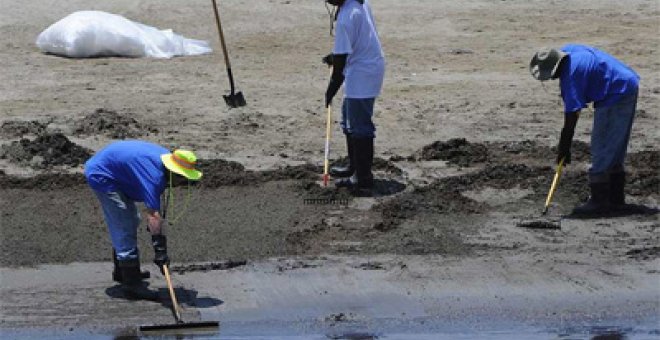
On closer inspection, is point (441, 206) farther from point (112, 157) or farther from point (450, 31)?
point (450, 31)

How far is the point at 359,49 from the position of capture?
12.4 meters

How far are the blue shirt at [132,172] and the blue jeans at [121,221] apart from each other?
7 cm

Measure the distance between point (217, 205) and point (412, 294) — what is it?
2.49 m

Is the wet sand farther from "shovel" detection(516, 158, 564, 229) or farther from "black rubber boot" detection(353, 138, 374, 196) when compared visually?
"black rubber boot" detection(353, 138, 374, 196)

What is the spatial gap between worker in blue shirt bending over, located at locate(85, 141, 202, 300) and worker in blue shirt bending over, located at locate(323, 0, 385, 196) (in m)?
2.69

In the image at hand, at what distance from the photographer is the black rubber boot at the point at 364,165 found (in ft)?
41.2

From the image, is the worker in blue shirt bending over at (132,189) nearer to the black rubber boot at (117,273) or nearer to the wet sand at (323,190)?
the black rubber boot at (117,273)

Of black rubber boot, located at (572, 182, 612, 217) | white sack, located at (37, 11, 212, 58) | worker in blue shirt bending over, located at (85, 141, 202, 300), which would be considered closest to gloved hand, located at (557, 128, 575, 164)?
black rubber boot, located at (572, 182, 612, 217)

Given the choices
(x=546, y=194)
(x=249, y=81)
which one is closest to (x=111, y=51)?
(x=249, y=81)

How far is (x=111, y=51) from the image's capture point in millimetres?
16938

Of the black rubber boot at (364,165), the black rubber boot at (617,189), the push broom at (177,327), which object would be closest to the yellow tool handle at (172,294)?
the push broom at (177,327)

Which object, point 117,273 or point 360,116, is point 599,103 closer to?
point 360,116

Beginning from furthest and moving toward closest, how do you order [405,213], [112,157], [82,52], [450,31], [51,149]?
[450,31] → [82,52] → [51,149] → [405,213] → [112,157]

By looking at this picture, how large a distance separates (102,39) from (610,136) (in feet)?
23.8
